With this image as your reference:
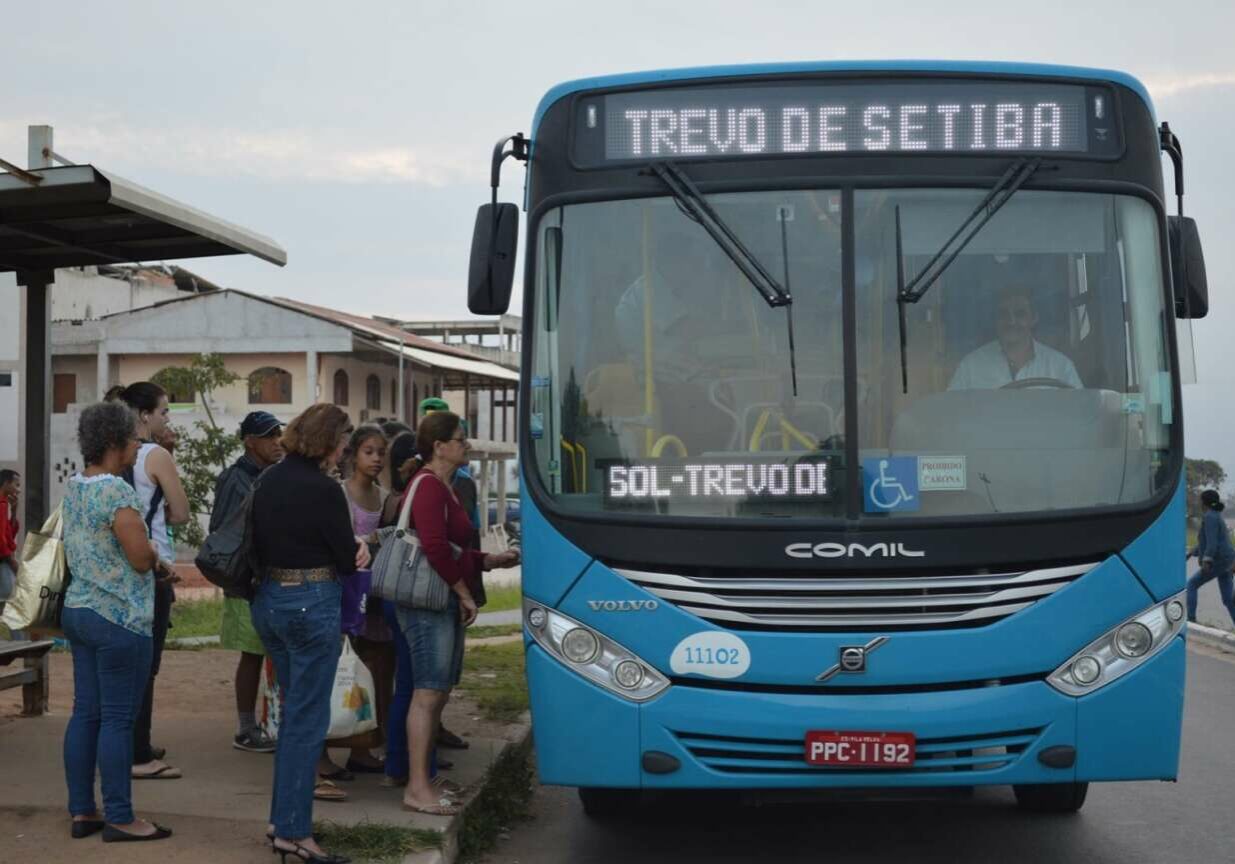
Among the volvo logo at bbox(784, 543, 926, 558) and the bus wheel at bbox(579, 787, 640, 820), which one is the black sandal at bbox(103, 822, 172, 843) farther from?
the volvo logo at bbox(784, 543, 926, 558)

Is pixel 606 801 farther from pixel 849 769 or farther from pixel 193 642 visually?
pixel 193 642

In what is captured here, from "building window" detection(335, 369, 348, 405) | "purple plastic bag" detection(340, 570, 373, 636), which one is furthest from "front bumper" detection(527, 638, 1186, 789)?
"building window" detection(335, 369, 348, 405)

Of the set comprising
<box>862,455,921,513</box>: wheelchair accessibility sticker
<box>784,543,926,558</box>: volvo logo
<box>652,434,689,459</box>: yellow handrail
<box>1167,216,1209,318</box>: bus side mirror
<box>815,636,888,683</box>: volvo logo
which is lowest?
<box>815,636,888,683</box>: volvo logo

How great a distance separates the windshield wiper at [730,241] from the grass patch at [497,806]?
2487 mm

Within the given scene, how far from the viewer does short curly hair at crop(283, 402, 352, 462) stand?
624 centimetres

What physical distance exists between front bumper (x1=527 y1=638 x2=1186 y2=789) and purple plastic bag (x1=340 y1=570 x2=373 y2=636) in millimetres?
1685

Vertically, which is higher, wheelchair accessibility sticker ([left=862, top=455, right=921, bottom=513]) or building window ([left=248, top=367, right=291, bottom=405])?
building window ([left=248, top=367, right=291, bottom=405])

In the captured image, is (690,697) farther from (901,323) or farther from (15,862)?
(15,862)

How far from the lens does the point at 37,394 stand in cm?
977

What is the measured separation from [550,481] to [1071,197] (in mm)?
2411

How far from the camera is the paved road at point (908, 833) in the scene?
6988 mm

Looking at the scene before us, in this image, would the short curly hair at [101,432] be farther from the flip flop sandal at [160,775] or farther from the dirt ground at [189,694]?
the dirt ground at [189,694]

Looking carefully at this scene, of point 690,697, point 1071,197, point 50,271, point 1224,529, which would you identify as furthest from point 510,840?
point 1224,529

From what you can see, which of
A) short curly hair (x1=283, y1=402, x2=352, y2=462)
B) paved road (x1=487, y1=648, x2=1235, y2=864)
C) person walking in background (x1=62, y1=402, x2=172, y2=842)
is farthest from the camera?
paved road (x1=487, y1=648, x2=1235, y2=864)
